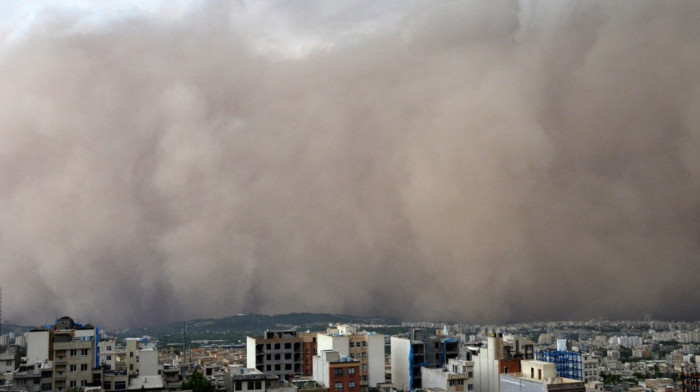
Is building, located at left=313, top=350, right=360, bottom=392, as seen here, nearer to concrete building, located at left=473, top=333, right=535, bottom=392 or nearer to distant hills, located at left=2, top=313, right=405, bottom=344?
concrete building, located at left=473, top=333, right=535, bottom=392

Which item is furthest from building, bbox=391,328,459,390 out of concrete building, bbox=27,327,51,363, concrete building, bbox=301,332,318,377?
concrete building, bbox=27,327,51,363

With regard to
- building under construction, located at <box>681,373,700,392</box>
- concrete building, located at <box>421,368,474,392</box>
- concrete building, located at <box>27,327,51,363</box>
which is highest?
concrete building, located at <box>27,327,51,363</box>

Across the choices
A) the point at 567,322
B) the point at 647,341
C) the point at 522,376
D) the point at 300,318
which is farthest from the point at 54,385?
the point at 567,322

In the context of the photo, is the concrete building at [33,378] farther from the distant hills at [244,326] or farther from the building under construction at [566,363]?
the distant hills at [244,326]

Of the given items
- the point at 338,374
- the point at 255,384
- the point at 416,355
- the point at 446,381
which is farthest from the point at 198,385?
the point at 416,355

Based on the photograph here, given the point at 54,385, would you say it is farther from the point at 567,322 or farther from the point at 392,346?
the point at 567,322

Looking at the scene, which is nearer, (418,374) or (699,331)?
(418,374)

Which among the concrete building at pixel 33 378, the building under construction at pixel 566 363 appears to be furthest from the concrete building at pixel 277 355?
the building under construction at pixel 566 363
